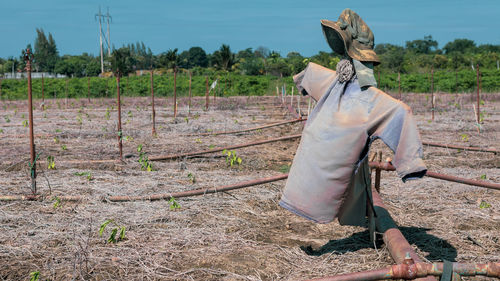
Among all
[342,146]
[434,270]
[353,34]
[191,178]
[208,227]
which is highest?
[353,34]

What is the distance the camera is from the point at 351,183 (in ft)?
10.3

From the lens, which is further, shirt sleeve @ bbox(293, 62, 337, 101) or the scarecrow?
shirt sleeve @ bbox(293, 62, 337, 101)

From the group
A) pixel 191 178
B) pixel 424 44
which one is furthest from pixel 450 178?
pixel 424 44

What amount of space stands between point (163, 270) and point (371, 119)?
169cm

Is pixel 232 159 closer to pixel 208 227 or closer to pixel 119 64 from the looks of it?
pixel 119 64

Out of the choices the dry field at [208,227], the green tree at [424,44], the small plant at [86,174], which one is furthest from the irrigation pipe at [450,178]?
the green tree at [424,44]

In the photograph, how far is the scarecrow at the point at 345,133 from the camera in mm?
2939

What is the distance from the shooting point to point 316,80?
11.3ft

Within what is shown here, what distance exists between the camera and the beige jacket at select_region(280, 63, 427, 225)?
112 inches

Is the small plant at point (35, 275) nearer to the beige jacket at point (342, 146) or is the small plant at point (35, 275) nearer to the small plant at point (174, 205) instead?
the beige jacket at point (342, 146)

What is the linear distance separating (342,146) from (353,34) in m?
0.69

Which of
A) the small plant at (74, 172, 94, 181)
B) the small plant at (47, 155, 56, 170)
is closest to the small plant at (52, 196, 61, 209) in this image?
the small plant at (74, 172, 94, 181)

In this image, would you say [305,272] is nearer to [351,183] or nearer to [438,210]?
[351,183]

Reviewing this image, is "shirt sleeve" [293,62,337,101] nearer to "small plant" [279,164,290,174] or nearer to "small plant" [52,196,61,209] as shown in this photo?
"small plant" [52,196,61,209]
